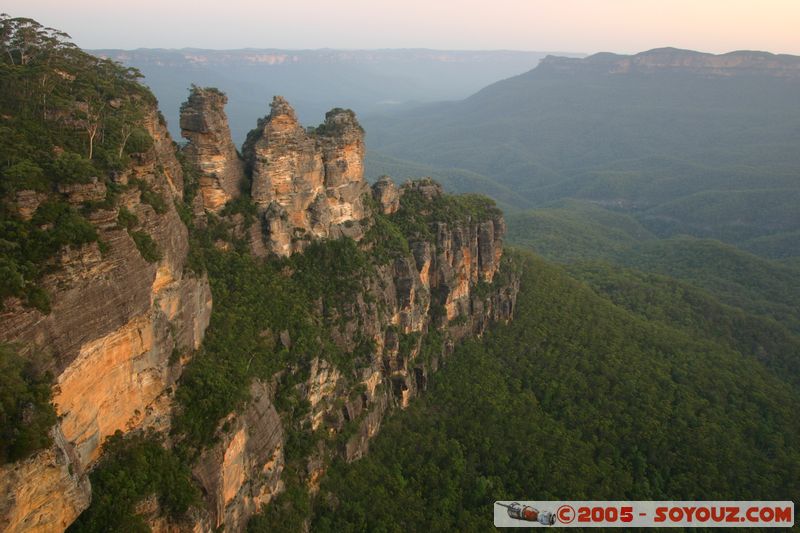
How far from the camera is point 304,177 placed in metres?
37.1

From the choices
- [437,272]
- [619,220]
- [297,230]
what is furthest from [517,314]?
[619,220]

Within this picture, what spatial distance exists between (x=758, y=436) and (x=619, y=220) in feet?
337

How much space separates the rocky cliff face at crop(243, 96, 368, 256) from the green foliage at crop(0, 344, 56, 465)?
65.5ft

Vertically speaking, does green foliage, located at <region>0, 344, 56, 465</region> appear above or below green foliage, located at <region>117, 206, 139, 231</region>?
below

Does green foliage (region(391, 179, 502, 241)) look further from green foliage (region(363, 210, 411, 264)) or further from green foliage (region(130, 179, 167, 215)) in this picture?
green foliage (region(130, 179, 167, 215))

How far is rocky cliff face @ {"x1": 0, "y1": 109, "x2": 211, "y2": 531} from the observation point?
16000 millimetres

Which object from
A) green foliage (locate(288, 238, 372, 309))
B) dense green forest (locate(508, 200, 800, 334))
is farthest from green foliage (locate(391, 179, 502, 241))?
dense green forest (locate(508, 200, 800, 334))

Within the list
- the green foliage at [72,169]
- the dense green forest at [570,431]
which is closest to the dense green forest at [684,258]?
the dense green forest at [570,431]

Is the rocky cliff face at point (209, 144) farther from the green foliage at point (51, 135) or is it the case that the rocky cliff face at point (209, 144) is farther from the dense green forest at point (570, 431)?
the dense green forest at point (570, 431)

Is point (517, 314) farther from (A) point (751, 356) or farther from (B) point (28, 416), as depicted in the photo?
(B) point (28, 416)

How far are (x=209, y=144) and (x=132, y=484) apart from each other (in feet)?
65.7

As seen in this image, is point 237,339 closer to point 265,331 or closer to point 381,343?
point 265,331

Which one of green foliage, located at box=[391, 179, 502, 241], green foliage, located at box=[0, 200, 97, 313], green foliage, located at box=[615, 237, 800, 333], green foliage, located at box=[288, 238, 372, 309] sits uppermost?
green foliage, located at box=[0, 200, 97, 313]

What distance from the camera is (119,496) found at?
1931 cm
